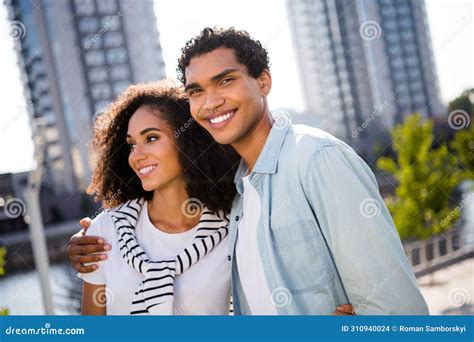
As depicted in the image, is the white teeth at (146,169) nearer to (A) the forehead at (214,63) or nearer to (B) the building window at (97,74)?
(A) the forehead at (214,63)

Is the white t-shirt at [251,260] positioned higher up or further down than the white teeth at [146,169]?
further down

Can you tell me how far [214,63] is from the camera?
1.83 metres

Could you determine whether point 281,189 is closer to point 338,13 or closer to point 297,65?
point 297,65

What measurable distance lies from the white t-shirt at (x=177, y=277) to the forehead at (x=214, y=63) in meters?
0.59

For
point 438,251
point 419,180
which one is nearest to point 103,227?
point 419,180

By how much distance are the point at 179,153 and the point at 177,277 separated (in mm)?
491

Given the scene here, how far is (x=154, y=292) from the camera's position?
6.28 feet

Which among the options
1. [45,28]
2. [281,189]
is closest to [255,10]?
[281,189]

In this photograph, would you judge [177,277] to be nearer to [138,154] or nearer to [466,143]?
[138,154]

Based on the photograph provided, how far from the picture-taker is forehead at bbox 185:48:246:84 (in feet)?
5.98

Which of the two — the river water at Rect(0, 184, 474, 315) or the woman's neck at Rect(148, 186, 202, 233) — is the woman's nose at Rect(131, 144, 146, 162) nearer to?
the woman's neck at Rect(148, 186, 202, 233)

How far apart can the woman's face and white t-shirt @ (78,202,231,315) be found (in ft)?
0.63

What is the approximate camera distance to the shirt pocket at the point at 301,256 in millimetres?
1664

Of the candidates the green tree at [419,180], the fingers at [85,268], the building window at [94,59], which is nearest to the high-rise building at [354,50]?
the green tree at [419,180]
